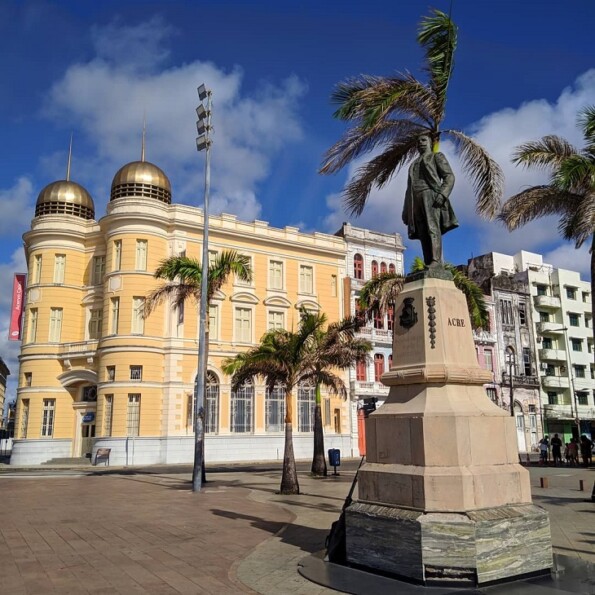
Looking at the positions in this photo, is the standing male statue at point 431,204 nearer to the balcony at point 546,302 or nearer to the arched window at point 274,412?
the arched window at point 274,412

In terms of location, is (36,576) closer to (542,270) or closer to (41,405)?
(41,405)

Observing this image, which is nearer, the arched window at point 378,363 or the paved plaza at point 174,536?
the paved plaza at point 174,536

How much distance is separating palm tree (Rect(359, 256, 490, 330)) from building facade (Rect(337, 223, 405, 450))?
1985cm

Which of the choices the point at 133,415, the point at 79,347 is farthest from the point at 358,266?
the point at 79,347

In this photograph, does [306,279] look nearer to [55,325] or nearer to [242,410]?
[242,410]

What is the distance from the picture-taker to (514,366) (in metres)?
50.9

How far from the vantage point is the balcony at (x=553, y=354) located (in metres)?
52.8

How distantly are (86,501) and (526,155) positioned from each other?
14640mm

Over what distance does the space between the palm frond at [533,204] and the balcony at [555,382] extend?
38.3 metres

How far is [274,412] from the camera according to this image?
3925 centimetres

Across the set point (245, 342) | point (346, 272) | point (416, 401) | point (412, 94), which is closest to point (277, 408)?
point (245, 342)

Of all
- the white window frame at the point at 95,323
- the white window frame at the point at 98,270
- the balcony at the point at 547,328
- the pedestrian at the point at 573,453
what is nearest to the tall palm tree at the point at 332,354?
the pedestrian at the point at 573,453

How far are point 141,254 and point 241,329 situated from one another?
25.8ft

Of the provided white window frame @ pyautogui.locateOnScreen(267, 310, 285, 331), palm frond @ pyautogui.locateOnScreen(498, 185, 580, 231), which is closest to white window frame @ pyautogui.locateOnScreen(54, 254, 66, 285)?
white window frame @ pyautogui.locateOnScreen(267, 310, 285, 331)
